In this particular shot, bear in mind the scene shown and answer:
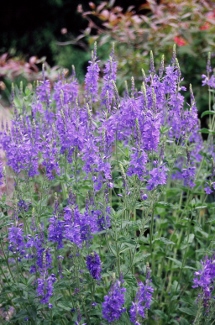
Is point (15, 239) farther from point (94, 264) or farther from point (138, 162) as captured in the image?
point (138, 162)

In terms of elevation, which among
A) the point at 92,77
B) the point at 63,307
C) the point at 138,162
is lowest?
the point at 63,307

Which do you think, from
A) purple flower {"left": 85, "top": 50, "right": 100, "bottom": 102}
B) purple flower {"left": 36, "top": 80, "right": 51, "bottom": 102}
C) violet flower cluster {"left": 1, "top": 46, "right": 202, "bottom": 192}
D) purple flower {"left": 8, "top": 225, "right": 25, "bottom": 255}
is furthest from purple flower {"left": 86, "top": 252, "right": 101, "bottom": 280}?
purple flower {"left": 36, "top": 80, "right": 51, "bottom": 102}

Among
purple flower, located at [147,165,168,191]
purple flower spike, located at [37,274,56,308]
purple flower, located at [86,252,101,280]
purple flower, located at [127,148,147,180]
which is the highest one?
purple flower, located at [127,148,147,180]

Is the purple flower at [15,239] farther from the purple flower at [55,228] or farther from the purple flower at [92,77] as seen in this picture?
the purple flower at [92,77]

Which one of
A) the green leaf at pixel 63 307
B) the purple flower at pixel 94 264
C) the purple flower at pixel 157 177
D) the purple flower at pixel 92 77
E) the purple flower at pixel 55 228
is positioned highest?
the purple flower at pixel 92 77

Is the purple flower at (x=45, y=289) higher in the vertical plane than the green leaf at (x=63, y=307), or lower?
higher

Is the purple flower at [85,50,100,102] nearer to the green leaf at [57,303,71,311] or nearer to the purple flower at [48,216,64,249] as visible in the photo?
the purple flower at [48,216,64,249]

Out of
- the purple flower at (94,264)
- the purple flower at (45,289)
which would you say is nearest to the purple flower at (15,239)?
the purple flower at (45,289)

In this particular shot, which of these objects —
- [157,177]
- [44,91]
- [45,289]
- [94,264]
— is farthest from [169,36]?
[45,289]

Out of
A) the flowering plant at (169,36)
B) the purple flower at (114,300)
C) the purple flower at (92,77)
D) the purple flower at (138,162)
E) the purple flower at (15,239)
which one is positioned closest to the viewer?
the purple flower at (114,300)

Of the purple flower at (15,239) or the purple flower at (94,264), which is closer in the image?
the purple flower at (94,264)

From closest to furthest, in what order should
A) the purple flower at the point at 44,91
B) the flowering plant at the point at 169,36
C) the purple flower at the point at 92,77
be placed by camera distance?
the purple flower at the point at 92,77
the purple flower at the point at 44,91
the flowering plant at the point at 169,36

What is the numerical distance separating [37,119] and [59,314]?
1.73 m

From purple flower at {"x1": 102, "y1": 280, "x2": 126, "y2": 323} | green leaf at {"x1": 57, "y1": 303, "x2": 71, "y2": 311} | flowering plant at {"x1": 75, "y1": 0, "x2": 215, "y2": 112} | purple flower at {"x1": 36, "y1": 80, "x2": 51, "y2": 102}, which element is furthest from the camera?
flowering plant at {"x1": 75, "y1": 0, "x2": 215, "y2": 112}
